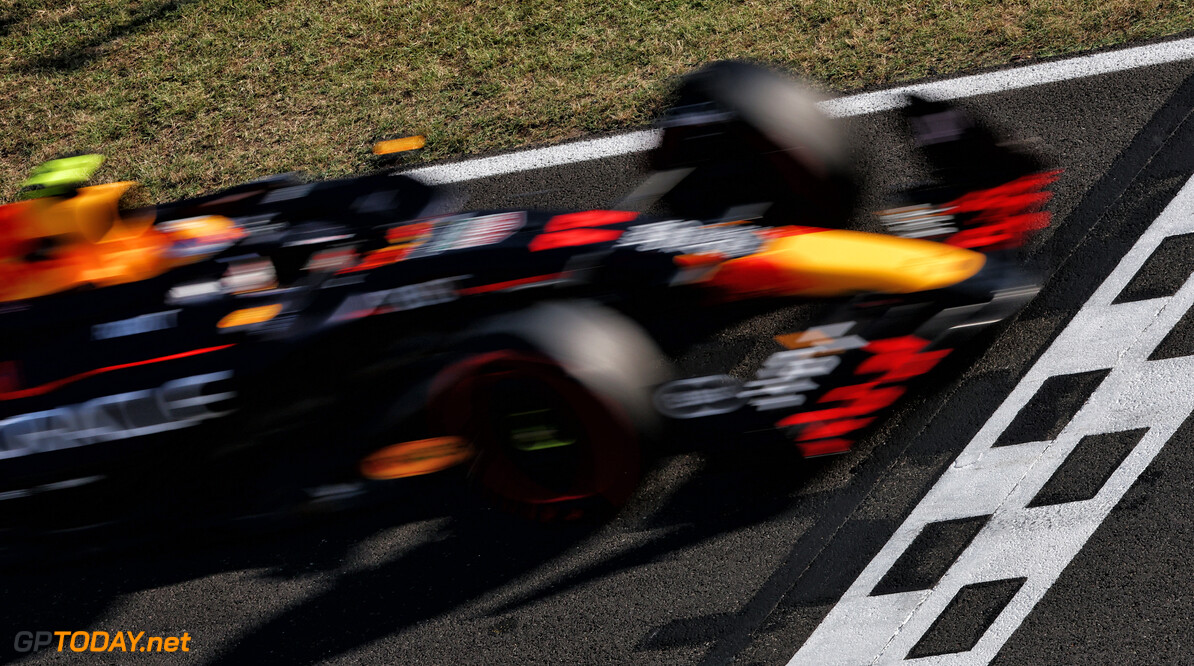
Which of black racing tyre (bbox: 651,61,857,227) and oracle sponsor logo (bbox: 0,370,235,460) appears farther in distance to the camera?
black racing tyre (bbox: 651,61,857,227)

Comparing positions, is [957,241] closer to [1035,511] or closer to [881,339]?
[881,339]

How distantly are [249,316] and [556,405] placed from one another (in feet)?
2.95

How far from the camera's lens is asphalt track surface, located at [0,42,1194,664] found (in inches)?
104

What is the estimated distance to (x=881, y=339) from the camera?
2611mm

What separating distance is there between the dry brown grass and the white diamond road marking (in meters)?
1.65

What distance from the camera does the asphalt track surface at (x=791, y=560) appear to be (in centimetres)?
264

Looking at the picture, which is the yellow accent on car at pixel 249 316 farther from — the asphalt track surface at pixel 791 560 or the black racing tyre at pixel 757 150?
the black racing tyre at pixel 757 150

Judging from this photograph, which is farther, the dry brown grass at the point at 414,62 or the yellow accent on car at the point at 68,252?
the dry brown grass at the point at 414,62

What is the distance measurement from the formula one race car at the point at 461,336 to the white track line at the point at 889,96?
4.45 ft

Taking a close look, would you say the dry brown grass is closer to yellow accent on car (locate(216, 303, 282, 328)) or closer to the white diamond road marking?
the white diamond road marking

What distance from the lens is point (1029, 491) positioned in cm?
282

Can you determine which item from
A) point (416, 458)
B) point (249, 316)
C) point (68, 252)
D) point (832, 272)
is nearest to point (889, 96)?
point (832, 272)

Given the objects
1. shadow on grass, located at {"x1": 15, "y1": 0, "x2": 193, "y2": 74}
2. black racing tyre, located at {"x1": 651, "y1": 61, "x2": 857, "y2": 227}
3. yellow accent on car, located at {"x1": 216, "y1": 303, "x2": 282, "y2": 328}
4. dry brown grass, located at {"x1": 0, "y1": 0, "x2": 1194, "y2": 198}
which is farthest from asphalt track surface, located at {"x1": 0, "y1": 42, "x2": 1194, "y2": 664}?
shadow on grass, located at {"x1": 15, "y1": 0, "x2": 193, "y2": 74}

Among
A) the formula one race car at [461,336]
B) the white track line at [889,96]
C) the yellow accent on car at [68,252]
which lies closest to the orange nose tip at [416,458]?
the formula one race car at [461,336]
